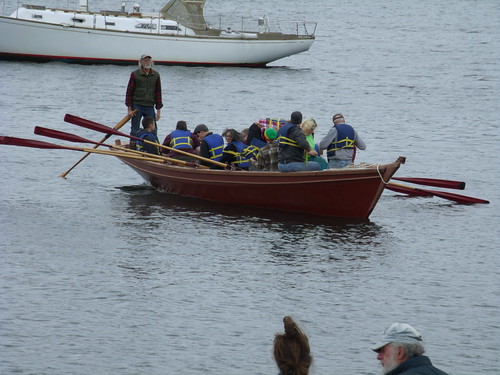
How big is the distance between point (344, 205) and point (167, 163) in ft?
12.9

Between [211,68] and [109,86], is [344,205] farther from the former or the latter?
[211,68]

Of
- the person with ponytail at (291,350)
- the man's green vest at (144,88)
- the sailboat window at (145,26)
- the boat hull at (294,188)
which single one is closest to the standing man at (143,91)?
the man's green vest at (144,88)

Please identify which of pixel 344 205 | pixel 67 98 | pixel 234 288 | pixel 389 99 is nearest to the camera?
pixel 234 288

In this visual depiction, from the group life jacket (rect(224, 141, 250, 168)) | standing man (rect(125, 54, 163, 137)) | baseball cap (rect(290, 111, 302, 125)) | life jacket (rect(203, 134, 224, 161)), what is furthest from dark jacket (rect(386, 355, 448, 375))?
standing man (rect(125, 54, 163, 137))

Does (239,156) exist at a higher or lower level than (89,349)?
higher

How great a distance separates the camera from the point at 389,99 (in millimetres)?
41188

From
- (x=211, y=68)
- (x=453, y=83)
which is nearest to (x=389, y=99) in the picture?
(x=453, y=83)

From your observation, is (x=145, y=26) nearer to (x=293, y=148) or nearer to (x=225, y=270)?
(x=293, y=148)

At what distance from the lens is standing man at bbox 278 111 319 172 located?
1802 cm

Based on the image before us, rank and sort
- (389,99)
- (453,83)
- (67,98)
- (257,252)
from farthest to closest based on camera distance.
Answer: (453,83)
(389,99)
(67,98)
(257,252)

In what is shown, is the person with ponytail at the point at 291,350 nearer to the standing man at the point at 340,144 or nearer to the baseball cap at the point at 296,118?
the baseball cap at the point at 296,118

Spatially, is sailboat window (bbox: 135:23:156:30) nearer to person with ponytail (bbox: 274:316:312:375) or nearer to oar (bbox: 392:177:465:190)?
oar (bbox: 392:177:465:190)

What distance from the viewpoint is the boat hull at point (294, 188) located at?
58.5 ft

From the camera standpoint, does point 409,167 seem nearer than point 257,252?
No
